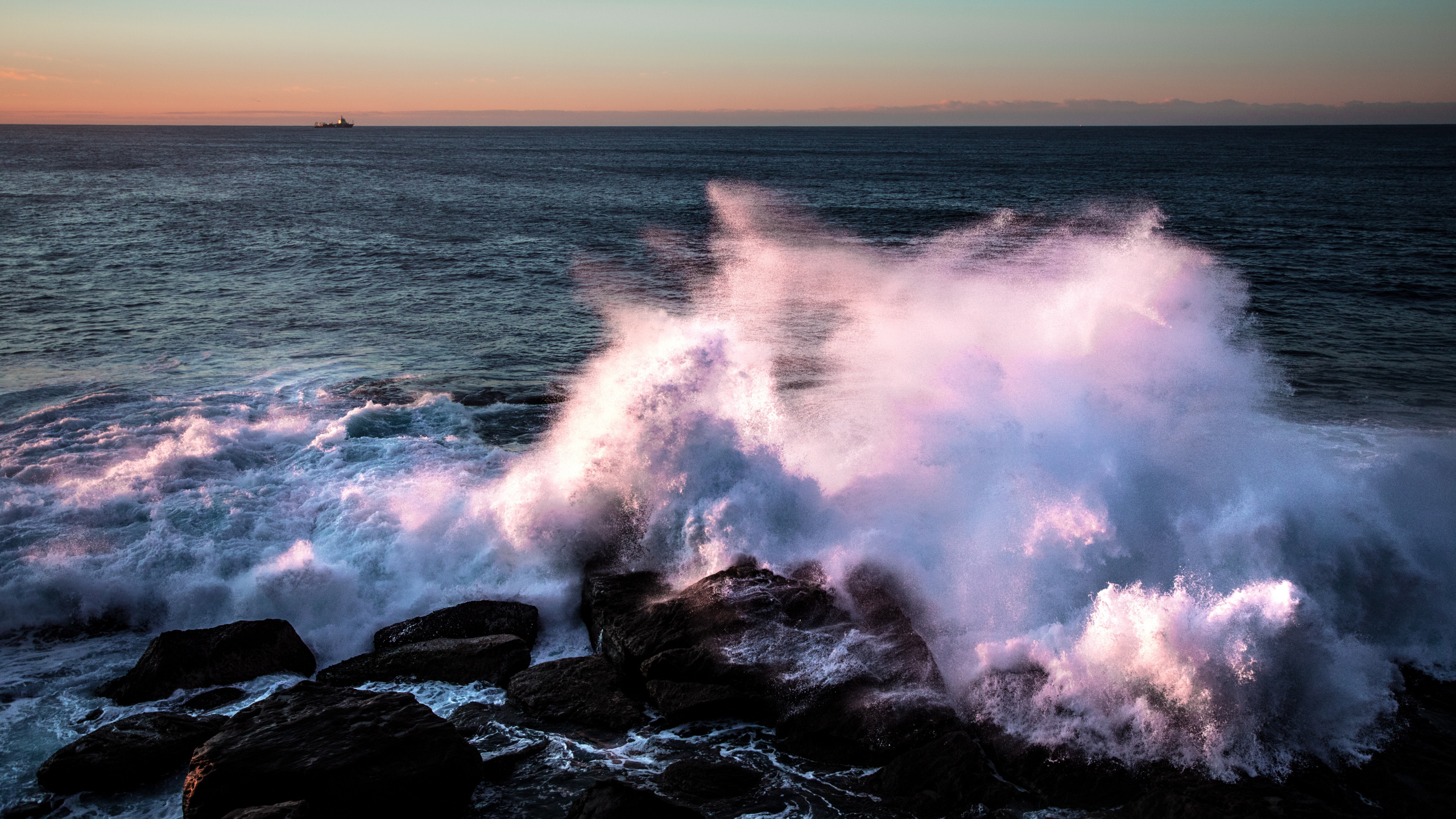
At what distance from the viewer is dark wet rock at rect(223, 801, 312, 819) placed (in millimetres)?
5477

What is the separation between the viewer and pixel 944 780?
6332mm

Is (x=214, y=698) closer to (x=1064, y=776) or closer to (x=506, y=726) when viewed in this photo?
(x=506, y=726)

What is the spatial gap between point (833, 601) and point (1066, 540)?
259cm

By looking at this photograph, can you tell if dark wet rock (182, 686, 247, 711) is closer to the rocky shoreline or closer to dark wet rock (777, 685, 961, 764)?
the rocky shoreline

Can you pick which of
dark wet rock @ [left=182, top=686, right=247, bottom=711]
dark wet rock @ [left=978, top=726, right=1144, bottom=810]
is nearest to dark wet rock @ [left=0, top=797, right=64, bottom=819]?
dark wet rock @ [left=182, top=686, right=247, bottom=711]

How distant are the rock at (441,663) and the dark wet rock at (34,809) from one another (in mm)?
2127

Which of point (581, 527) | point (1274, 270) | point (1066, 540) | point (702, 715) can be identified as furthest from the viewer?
point (1274, 270)

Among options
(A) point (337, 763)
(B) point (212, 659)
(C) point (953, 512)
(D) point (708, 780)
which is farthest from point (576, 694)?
(C) point (953, 512)

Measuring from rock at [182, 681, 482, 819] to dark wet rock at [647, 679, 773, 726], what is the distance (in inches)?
64.4

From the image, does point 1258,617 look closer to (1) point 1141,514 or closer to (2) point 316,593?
(1) point 1141,514

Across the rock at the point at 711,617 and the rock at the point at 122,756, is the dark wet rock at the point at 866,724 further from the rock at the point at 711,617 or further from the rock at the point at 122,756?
the rock at the point at 122,756

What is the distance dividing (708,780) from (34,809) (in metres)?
4.95

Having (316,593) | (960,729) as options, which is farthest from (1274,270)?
(316,593)

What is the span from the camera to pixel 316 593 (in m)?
9.23
